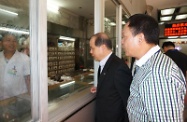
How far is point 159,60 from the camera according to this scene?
32.0 inches

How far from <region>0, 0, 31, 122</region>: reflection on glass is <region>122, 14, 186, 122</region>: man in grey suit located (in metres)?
0.69

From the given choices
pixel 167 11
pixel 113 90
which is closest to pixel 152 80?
pixel 113 90

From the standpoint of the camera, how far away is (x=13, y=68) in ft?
5.28

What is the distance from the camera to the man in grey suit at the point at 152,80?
2.42 feet

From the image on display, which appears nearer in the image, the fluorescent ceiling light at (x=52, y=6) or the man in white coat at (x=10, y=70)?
the man in white coat at (x=10, y=70)

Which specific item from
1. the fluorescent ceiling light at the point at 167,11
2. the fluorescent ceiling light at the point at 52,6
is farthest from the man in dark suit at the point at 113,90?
the fluorescent ceiling light at the point at 167,11

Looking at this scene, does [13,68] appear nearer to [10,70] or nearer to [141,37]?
[10,70]

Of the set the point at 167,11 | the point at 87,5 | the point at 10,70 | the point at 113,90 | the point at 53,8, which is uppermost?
the point at 167,11

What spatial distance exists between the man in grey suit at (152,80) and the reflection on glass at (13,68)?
69 centimetres

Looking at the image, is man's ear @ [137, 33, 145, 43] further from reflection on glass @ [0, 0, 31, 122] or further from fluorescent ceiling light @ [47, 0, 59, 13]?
fluorescent ceiling light @ [47, 0, 59, 13]

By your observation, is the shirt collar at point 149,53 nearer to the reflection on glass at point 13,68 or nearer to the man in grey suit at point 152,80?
the man in grey suit at point 152,80

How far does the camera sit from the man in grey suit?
2.42ft

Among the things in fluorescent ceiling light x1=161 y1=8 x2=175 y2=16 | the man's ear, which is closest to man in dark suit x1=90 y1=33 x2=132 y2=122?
the man's ear

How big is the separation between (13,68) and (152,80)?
54.6 inches
